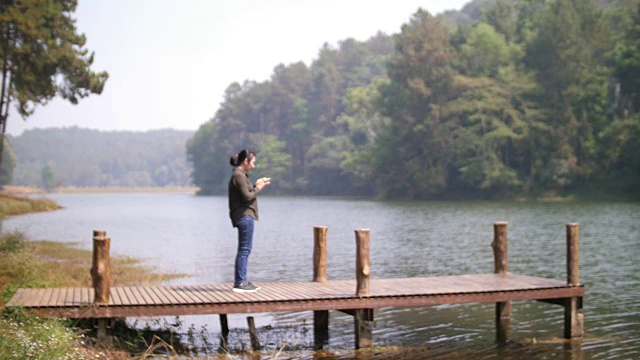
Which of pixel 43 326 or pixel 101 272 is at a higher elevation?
pixel 101 272

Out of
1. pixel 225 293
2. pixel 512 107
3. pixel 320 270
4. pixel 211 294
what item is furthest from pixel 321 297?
pixel 512 107

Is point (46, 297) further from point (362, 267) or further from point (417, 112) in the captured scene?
point (417, 112)

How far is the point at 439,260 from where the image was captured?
25.5 metres

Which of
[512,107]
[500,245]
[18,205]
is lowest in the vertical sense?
[18,205]

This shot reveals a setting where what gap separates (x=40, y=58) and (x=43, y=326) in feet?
94.3

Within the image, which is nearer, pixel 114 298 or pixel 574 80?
pixel 114 298

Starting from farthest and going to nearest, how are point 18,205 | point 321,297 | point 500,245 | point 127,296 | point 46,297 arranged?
point 18,205 → point 500,245 → point 127,296 → point 321,297 → point 46,297

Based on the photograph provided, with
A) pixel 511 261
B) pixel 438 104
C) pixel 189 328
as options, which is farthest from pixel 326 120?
pixel 189 328

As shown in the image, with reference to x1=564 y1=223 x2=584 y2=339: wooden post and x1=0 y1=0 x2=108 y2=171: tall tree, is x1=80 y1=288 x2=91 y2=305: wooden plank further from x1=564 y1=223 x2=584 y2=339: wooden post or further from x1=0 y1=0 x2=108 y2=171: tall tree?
x1=0 y1=0 x2=108 y2=171: tall tree

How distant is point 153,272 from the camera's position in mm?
23609

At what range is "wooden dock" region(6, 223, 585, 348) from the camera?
11.4 m

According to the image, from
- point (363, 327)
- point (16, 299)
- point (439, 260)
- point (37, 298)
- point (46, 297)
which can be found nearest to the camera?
point (16, 299)

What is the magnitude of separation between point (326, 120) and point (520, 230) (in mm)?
87405

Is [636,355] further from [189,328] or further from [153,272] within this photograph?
[153,272]
